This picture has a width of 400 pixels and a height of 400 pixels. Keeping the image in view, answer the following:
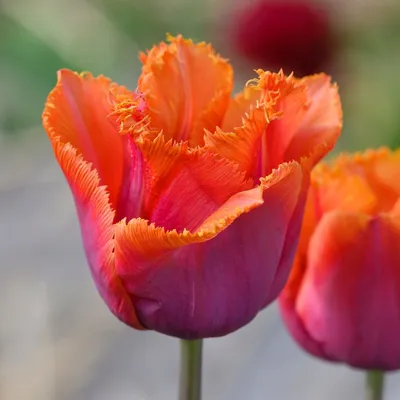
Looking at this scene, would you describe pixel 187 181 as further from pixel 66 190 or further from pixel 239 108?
pixel 66 190

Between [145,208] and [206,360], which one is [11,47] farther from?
[145,208]

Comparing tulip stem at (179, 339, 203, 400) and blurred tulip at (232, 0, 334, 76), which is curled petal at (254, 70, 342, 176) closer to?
tulip stem at (179, 339, 203, 400)

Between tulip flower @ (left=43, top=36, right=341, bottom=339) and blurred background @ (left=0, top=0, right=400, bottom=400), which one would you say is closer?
tulip flower @ (left=43, top=36, right=341, bottom=339)

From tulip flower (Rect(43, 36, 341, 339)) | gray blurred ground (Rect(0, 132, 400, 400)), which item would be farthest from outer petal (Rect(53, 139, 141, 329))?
gray blurred ground (Rect(0, 132, 400, 400))

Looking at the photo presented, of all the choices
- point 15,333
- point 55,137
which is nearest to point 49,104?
point 55,137

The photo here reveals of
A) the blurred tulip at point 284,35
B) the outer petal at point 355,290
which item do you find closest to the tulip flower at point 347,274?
the outer petal at point 355,290

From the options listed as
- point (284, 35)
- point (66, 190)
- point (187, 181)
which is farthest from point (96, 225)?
point (66, 190)
